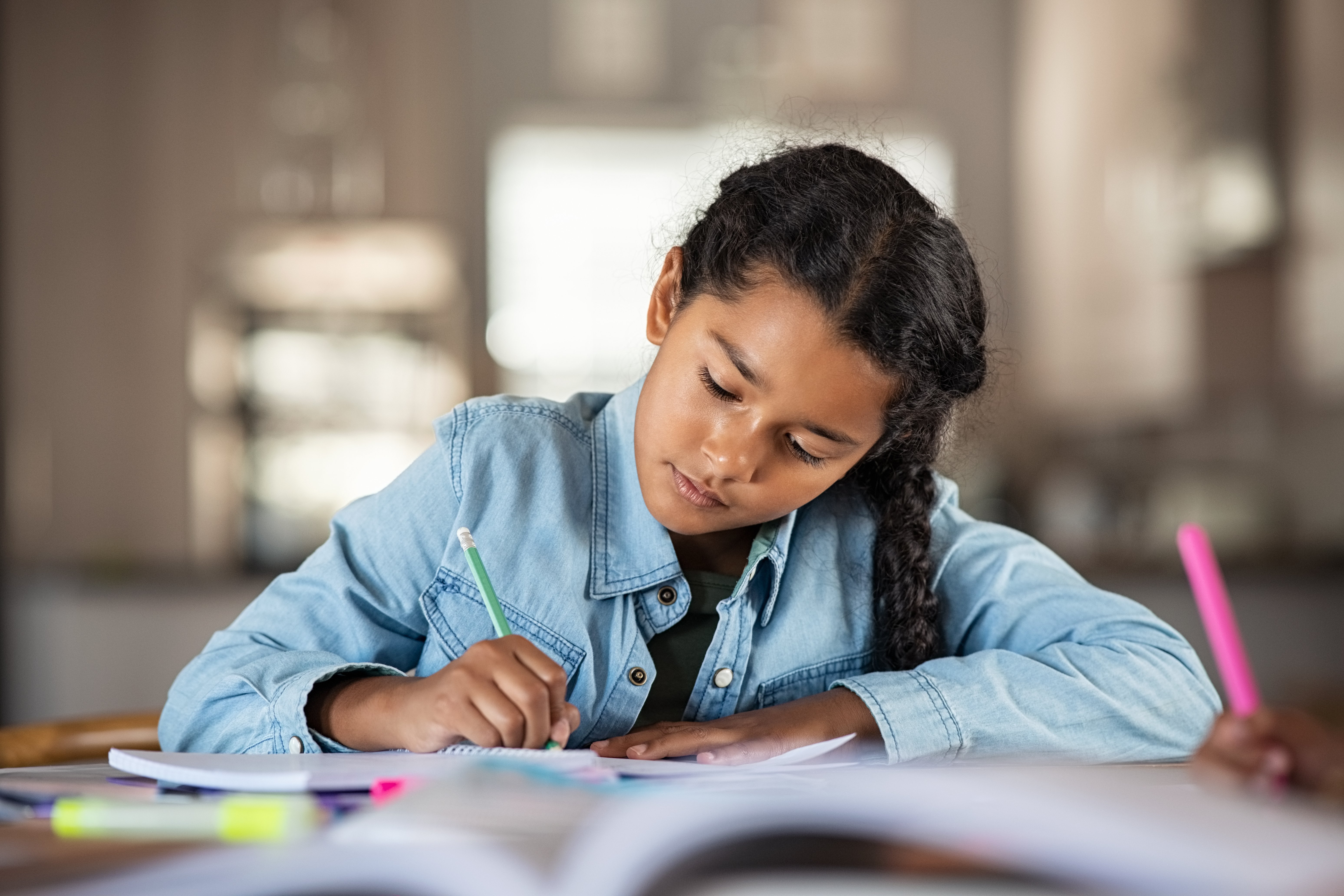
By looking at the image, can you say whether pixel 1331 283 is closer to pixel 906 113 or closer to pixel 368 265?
pixel 906 113

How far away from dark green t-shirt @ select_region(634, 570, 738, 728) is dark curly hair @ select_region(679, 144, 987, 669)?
4.9 inches

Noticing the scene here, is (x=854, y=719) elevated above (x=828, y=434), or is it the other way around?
(x=828, y=434)

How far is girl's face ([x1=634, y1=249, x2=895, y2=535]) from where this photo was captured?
770mm

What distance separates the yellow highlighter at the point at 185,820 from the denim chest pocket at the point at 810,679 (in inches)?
18.3

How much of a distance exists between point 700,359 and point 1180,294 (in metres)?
3.05

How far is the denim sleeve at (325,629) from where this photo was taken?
724 millimetres

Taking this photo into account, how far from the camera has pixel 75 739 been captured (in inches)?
36.1

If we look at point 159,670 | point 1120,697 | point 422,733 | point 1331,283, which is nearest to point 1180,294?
point 1331,283

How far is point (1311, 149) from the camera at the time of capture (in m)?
3.12

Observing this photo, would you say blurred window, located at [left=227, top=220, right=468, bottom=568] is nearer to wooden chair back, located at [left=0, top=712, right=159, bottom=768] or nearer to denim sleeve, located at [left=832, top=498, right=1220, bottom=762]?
wooden chair back, located at [left=0, top=712, right=159, bottom=768]

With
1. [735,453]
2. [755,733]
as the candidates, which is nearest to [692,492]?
[735,453]

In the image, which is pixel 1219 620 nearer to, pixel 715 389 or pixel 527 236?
pixel 715 389

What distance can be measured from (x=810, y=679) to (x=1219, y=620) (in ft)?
1.31

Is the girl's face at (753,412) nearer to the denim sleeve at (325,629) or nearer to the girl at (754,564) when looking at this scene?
the girl at (754,564)
